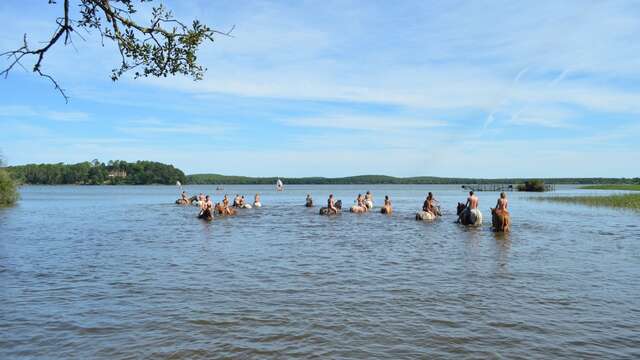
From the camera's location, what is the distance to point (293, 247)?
69.3 ft

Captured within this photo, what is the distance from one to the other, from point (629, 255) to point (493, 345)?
1286cm

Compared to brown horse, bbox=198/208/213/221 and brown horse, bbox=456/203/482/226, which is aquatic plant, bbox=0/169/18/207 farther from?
brown horse, bbox=456/203/482/226

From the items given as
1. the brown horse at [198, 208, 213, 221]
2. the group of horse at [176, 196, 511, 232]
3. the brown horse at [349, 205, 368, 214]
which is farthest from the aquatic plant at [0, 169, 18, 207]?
the brown horse at [349, 205, 368, 214]

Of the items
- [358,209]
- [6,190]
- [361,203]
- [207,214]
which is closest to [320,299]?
[207,214]

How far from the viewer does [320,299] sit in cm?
1195

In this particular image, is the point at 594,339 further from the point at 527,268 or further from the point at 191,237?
the point at 191,237

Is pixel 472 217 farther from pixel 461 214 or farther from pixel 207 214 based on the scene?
pixel 207 214

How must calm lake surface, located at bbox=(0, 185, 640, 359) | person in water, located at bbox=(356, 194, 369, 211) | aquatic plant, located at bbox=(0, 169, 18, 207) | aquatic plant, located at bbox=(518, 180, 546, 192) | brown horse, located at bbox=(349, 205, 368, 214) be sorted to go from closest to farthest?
calm lake surface, located at bbox=(0, 185, 640, 359) → brown horse, located at bbox=(349, 205, 368, 214) → person in water, located at bbox=(356, 194, 369, 211) → aquatic plant, located at bbox=(0, 169, 18, 207) → aquatic plant, located at bbox=(518, 180, 546, 192)

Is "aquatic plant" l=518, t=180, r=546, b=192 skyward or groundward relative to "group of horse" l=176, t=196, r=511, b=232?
skyward

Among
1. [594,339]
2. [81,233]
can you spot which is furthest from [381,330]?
[81,233]

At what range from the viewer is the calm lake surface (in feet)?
28.9

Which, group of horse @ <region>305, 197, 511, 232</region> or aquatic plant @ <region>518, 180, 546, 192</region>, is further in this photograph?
aquatic plant @ <region>518, 180, 546, 192</region>

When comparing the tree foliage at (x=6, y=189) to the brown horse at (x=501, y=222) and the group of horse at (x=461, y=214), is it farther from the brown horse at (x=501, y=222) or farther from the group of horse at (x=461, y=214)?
the brown horse at (x=501, y=222)

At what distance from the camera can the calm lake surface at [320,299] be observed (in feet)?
28.9
